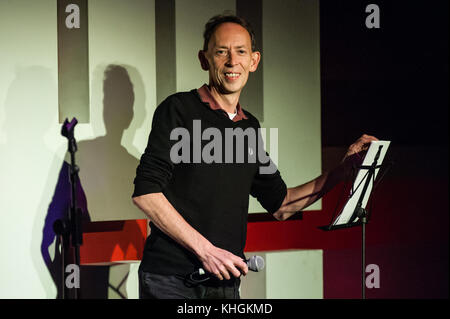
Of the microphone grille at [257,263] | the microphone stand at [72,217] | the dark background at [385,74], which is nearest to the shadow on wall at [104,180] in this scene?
the microphone stand at [72,217]

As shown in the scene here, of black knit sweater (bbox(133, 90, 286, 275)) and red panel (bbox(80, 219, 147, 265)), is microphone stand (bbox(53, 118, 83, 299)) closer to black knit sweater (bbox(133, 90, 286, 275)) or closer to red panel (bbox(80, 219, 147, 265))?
black knit sweater (bbox(133, 90, 286, 275))

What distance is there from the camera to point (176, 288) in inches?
103

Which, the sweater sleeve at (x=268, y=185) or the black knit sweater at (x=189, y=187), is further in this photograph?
the sweater sleeve at (x=268, y=185)

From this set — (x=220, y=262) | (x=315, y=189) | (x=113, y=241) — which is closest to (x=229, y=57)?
(x=315, y=189)

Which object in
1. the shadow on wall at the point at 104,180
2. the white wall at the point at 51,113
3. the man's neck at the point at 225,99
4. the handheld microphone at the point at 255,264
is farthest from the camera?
the shadow on wall at the point at 104,180

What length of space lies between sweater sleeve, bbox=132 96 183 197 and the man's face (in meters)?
0.28

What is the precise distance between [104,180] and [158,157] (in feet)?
2.73

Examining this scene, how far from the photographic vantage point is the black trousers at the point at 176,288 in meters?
2.61

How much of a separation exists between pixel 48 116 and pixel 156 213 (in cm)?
102

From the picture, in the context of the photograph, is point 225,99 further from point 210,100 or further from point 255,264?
point 255,264

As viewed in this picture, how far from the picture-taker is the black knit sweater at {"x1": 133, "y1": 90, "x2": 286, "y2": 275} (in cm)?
259

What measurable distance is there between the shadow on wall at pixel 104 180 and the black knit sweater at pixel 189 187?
680mm

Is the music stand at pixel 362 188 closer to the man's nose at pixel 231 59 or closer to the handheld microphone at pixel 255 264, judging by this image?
the handheld microphone at pixel 255 264
